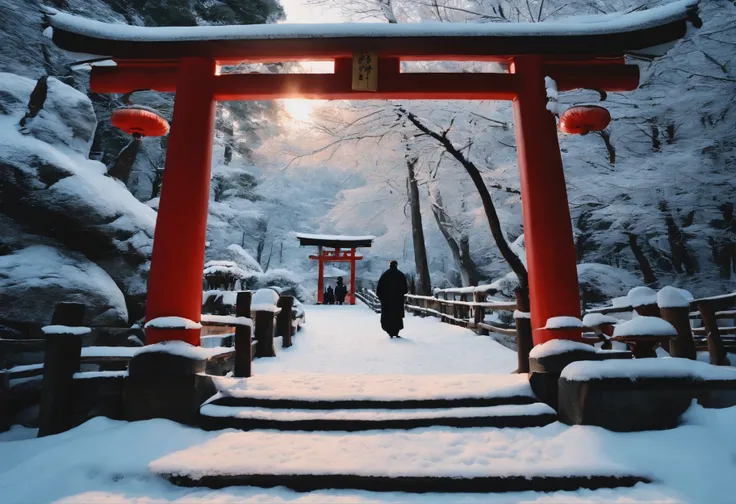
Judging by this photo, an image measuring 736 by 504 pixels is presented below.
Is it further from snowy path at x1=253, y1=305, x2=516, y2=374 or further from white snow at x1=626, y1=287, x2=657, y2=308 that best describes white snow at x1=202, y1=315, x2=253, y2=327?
white snow at x1=626, y1=287, x2=657, y2=308

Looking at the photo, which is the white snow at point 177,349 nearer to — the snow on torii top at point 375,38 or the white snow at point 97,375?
the white snow at point 97,375

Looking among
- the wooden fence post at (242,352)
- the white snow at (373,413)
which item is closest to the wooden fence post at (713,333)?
the white snow at (373,413)

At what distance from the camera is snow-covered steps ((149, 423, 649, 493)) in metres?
2.87

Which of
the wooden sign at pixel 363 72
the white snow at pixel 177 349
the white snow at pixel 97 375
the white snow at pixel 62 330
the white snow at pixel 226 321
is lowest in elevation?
the white snow at pixel 97 375

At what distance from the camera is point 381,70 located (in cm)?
523

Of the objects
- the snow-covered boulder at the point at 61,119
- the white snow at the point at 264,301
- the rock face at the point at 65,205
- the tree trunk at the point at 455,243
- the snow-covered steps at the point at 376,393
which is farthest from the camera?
the tree trunk at the point at 455,243

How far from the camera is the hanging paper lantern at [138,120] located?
5094 mm

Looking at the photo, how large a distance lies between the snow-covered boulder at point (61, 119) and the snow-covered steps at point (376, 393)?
1186 centimetres

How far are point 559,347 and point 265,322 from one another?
500 centimetres

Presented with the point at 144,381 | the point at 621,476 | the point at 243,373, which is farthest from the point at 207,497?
the point at 621,476

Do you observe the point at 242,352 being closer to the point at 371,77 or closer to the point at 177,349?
the point at 177,349

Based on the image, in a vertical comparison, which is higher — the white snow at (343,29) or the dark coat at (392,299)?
the white snow at (343,29)

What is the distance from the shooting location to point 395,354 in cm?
755

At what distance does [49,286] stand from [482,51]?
10.6 metres
